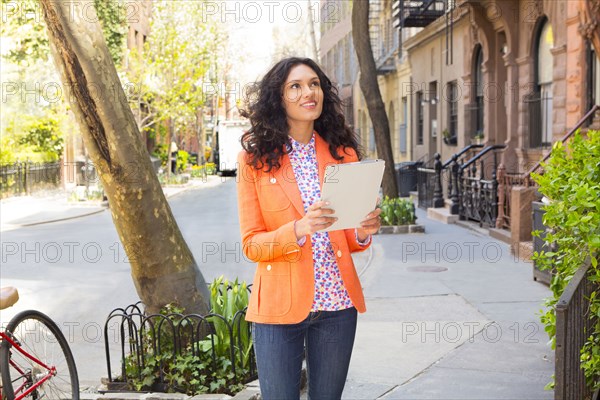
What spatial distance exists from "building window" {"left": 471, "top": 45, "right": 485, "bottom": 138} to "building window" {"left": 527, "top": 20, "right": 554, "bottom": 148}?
13.3 feet

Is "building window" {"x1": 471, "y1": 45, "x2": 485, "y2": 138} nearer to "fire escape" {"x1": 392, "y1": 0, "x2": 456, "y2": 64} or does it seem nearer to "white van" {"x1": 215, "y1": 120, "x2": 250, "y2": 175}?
"fire escape" {"x1": 392, "y1": 0, "x2": 456, "y2": 64}

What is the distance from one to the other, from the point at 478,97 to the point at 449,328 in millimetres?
15640

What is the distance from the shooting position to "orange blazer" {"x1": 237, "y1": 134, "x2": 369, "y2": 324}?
3393mm

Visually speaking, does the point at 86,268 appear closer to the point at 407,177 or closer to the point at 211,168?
the point at 407,177

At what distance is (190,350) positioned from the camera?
592 cm

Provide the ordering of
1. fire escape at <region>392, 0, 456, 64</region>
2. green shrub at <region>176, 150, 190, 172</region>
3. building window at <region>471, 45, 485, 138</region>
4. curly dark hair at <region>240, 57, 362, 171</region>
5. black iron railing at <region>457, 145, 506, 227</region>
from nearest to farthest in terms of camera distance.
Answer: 1. curly dark hair at <region>240, 57, 362, 171</region>
2. black iron railing at <region>457, 145, 506, 227</region>
3. building window at <region>471, 45, 485, 138</region>
4. fire escape at <region>392, 0, 456, 64</region>
5. green shrub at <region>176, 150, 190, 172</region>

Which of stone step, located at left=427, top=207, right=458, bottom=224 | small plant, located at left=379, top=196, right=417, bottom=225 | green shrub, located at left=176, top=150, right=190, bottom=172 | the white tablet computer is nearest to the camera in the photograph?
the white tablet computer

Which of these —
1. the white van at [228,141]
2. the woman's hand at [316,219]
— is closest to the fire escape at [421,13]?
the woman's hand at [316,219]

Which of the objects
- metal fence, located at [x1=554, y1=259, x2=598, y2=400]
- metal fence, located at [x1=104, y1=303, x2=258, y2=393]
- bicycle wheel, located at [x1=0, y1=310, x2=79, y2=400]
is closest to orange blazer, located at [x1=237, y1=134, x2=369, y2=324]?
metal fence, located at [x1=554, y1=259, x2=598, y2=400]

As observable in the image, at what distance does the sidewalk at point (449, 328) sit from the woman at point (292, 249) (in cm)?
206

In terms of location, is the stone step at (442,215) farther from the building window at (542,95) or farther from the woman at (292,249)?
the woman at (292,249)

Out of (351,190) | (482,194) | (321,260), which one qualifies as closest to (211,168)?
(482,194)

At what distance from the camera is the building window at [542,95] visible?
1770cm

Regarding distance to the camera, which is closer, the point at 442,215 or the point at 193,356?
the point at 193,356
